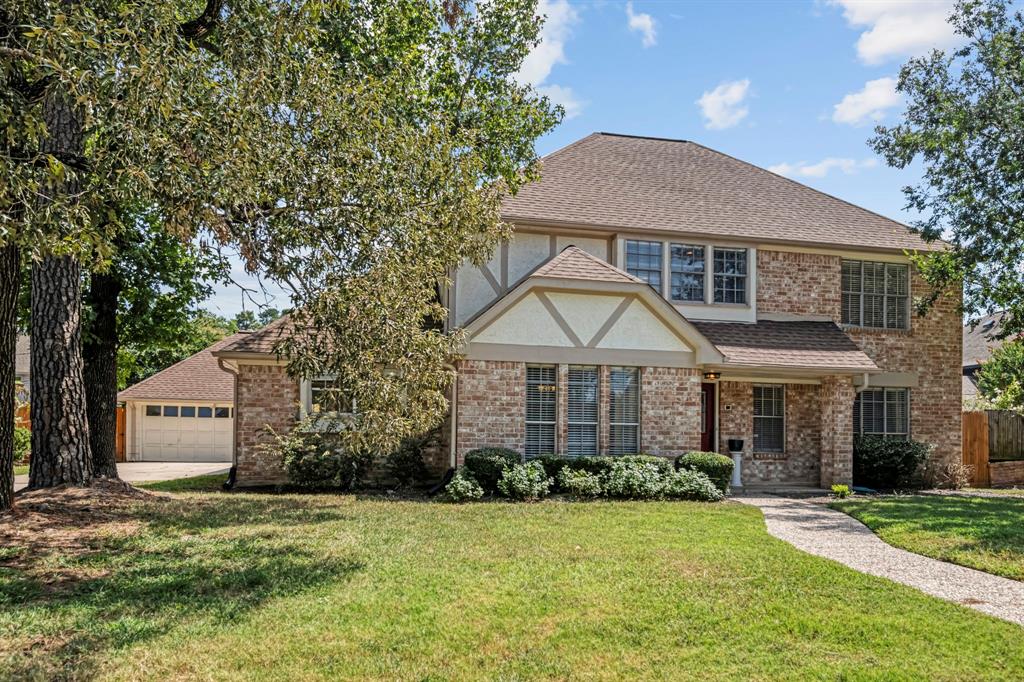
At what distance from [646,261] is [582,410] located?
167 inches

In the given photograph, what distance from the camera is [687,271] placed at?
58.4ft

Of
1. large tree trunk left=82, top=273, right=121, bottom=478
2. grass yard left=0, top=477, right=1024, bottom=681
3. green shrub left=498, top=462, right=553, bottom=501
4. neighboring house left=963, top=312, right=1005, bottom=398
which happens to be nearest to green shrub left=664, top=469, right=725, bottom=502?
green shrub left=498, top=462, right=553, bottom=501

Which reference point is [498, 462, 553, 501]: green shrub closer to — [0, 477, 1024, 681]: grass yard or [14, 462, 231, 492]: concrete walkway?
[0, 477, 1024, 681]: grass yard

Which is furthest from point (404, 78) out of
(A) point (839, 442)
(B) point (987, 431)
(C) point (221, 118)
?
(B) point (987, 431)

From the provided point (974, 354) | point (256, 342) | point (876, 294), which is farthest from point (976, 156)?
point (974, 354)

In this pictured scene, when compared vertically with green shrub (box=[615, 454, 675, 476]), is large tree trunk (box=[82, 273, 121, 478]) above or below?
above

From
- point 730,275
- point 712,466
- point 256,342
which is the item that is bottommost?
point 712,466

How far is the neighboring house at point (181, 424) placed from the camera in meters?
27.7

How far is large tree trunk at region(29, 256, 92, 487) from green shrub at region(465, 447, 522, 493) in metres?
6.29

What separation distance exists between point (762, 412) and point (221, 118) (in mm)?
13716

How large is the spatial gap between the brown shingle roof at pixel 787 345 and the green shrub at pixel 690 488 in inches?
104

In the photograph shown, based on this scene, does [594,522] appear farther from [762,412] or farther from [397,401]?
[762,412]

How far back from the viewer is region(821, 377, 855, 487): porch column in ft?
54.9

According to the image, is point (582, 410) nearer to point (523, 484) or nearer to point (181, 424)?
point (523, 484)
